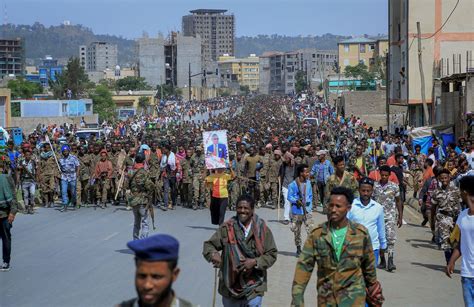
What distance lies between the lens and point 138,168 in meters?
14.6

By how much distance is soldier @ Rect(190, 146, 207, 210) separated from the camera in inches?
846

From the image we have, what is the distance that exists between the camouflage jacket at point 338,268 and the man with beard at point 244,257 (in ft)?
3.00

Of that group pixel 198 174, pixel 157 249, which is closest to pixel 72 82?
pixel 198 174

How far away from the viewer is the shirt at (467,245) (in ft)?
25.5

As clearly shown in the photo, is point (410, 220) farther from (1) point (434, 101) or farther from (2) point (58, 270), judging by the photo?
(1) point (434, 101)

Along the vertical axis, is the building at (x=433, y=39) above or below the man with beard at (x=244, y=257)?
above

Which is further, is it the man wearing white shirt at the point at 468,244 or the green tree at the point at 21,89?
the green tree at the point at 21,89

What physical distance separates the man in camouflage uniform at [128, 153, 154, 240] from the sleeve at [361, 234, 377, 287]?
787 centimetres

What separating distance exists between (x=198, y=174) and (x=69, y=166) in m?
3.13

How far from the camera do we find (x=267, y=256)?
7469 mm

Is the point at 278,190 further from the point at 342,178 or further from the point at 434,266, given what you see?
the point at 342,178

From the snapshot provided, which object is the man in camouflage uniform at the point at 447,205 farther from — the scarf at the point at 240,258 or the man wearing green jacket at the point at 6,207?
the man wearing green jacket at the point at 6,207

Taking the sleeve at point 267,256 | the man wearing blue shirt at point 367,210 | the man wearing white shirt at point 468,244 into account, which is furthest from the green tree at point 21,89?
the man wearing white shirt at point 468,244

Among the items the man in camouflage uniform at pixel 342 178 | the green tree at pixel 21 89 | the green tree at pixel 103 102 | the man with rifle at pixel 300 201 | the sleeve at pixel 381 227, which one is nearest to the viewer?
the sleeve at pixel 381 227
